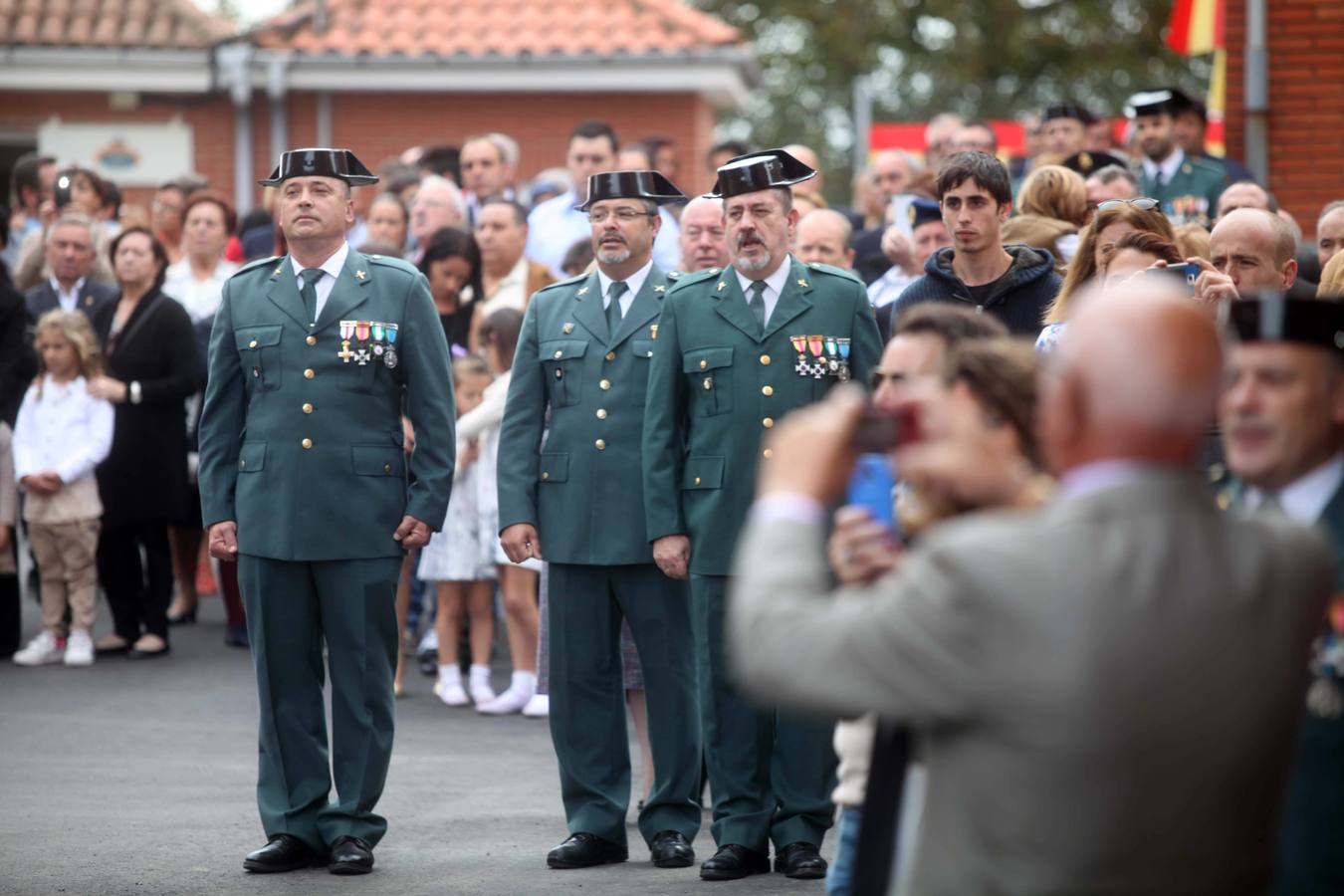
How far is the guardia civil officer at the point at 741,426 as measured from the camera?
6.55 meters

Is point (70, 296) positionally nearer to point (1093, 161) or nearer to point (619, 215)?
point (619, 215)

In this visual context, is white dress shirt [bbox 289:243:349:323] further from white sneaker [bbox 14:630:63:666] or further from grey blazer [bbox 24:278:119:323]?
grey blazer [bbox 24:278:119:323]

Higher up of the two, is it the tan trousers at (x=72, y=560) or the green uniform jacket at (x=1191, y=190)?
the green uniform jacket at (x=1191, y=190)

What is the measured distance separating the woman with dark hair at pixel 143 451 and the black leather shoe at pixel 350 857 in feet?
15.5

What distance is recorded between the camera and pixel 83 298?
11.7 m

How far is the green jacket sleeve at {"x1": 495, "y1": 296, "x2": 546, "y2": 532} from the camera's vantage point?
7.10 metres


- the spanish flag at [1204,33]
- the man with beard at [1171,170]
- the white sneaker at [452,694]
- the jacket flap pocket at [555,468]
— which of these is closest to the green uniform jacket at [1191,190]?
the man with beard at [1171,170]

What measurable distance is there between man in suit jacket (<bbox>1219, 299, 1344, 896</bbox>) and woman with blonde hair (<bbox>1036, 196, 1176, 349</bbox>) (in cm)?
322

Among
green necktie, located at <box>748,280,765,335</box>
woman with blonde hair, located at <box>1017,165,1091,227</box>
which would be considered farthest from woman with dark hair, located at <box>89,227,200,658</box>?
green necktie, located at <box>748,280,765,335</box>

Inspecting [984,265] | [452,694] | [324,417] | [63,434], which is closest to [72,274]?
[63,434]

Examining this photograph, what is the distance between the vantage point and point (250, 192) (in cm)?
2264

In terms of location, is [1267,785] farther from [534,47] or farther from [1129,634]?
[534,47]

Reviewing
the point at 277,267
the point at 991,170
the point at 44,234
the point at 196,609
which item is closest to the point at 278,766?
the point at 277,267

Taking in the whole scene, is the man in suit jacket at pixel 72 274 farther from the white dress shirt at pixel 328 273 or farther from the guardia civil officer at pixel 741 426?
the guardia civil officer at pixel 741 426
